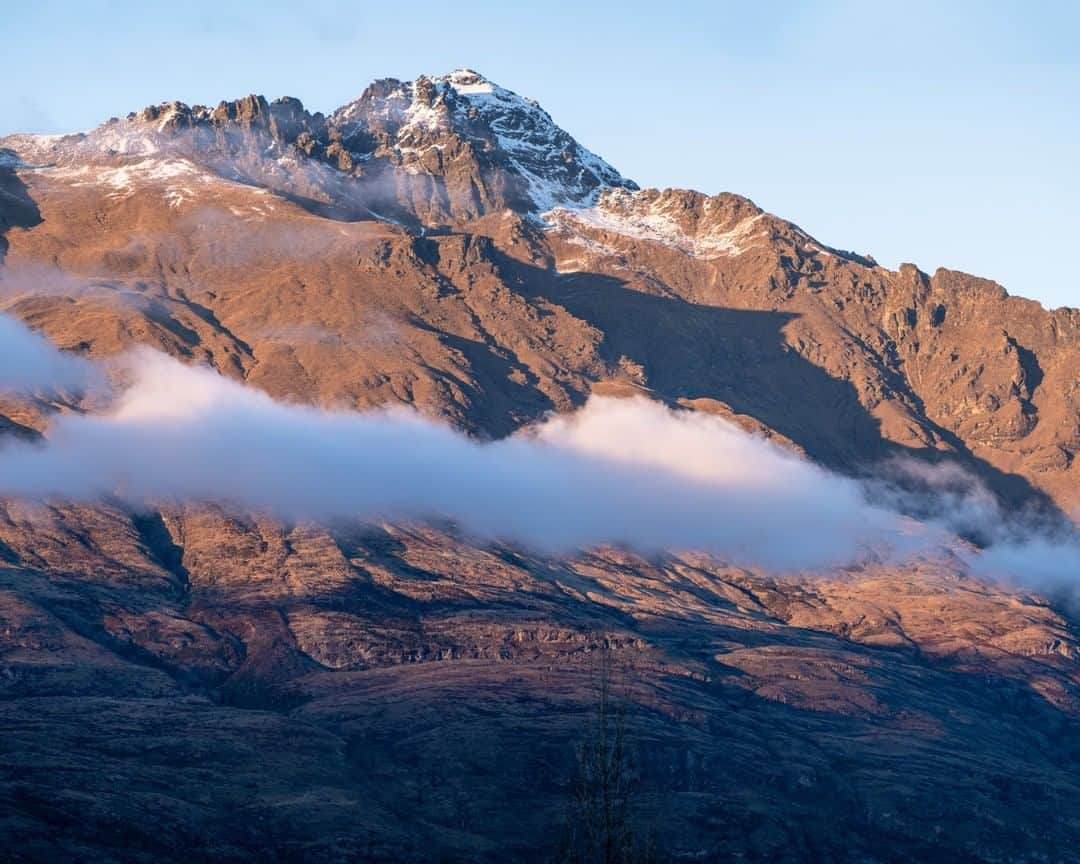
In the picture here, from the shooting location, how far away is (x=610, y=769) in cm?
8731

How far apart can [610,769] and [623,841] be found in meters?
4.34

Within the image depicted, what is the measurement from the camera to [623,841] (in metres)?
88.9
